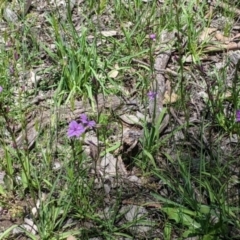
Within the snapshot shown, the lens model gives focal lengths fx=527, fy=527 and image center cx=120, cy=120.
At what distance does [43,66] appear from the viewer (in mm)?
3020

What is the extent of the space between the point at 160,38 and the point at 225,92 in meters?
0.68

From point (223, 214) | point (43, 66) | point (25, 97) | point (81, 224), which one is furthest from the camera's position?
point (43, 66)

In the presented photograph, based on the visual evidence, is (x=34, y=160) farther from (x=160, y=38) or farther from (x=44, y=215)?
(x=160, y=38)

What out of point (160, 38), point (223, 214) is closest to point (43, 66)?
point (160, 38)

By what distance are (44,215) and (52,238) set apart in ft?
0.31

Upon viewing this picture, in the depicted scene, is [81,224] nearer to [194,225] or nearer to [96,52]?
[194,225]

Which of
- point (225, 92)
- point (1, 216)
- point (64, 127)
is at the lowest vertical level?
point (1, 216)

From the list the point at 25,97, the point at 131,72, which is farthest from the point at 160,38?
the point at 25,97

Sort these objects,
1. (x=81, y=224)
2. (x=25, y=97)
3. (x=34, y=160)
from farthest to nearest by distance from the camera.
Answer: (x=25, y=97)
(x=34, y=160)
(x=81, y=224)

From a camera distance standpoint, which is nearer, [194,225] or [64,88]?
[194,225]

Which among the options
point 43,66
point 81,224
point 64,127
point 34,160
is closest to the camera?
point 81,224

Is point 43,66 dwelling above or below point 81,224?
above

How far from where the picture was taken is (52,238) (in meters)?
2.05

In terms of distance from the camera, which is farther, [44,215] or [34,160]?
[34,160]
